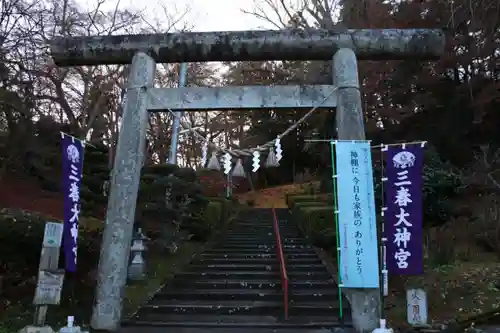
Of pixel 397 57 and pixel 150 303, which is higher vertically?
pixel 397 57

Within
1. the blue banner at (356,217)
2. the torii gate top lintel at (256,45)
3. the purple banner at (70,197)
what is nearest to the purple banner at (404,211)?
the blue banner at (356,217)

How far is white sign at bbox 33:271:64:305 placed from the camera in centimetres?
624

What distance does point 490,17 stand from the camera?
14.9 metres

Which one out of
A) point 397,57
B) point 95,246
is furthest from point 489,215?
point 95,246

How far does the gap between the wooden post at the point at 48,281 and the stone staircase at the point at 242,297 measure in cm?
128

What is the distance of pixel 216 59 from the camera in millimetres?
7465

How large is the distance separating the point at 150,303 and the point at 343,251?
3.91m

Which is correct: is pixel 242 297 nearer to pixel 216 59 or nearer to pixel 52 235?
pixel 52 235

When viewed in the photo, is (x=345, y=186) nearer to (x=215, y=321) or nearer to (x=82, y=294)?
(x=215, y=321)

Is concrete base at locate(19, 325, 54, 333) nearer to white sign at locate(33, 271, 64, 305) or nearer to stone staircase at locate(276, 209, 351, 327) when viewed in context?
white sign at locate(33, 271, 64, 305)

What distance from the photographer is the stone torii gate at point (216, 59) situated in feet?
22.9

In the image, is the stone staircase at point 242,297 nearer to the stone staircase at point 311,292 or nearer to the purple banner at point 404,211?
the stone staircase at point 311,292

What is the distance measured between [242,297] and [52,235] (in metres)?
3.88

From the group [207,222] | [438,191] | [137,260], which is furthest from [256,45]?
[438,191]
